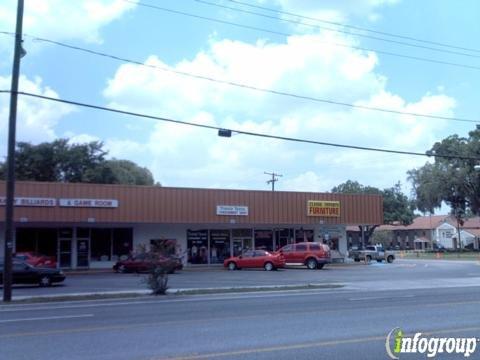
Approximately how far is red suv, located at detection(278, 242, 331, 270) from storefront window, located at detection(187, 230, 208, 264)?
6.96 m

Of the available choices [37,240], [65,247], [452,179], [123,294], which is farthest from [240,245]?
[452,179]

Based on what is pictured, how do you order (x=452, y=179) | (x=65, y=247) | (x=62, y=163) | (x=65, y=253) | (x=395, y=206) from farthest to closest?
(x=395, y=206) → (x=452, y=179) → (x=62, y=163) → (x=65, y=247) → (x=65, y=253)

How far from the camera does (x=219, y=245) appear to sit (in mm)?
45781

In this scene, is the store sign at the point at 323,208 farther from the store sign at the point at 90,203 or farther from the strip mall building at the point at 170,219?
the store sign at the point at 90,203

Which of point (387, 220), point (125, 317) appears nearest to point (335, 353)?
point (125, 317)

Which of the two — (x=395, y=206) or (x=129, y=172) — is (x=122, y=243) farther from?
(x=395, y=206)

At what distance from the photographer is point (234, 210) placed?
43594 mm

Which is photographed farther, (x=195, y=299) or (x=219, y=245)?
(x=219, y=245)

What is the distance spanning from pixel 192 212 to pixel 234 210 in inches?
131

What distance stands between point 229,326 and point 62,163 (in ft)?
172

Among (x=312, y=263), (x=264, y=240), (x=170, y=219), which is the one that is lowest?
(x=312, y=263)

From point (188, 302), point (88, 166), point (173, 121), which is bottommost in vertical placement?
point (188, 302)

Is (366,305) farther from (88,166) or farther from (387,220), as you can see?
(387,220)

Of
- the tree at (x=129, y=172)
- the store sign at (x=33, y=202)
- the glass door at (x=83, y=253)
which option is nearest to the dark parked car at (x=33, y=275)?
the store sign at (x=33, y=202)
